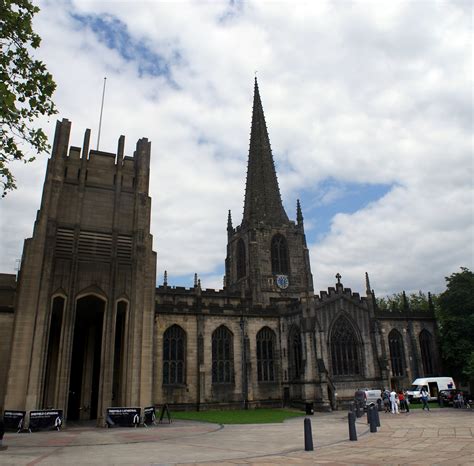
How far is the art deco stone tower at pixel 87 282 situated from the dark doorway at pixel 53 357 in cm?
6

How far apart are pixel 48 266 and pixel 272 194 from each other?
39.5 metres

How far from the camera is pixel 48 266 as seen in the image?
2370 cm

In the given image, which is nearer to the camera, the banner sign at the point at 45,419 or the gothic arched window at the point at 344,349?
the banner sign at the point at 45,419

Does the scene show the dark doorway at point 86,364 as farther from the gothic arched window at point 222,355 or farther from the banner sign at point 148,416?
the gothic arched window at point 222,355

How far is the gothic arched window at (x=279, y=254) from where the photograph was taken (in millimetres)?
53500

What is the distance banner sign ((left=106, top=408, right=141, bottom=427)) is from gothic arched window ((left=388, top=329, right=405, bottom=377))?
92.0ft

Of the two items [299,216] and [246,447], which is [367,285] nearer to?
[299,216]

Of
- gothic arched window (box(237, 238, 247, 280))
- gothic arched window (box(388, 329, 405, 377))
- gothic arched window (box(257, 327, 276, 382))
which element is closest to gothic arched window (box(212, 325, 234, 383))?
gothic arched window (box(257, 327, 276, 382))

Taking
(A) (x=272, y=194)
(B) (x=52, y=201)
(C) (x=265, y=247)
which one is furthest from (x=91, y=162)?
(A) (x=272, y=194)

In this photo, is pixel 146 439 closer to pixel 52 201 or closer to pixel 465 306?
pixel 52 201

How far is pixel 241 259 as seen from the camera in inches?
2218

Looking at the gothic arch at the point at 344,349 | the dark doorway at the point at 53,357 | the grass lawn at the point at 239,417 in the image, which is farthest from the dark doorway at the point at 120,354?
the gothic arch at the point at 344,349

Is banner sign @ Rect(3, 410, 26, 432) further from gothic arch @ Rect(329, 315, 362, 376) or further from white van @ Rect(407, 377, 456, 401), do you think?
white van @ Rect(407, 377, 456, 401)

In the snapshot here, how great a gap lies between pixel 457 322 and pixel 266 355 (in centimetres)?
1847
